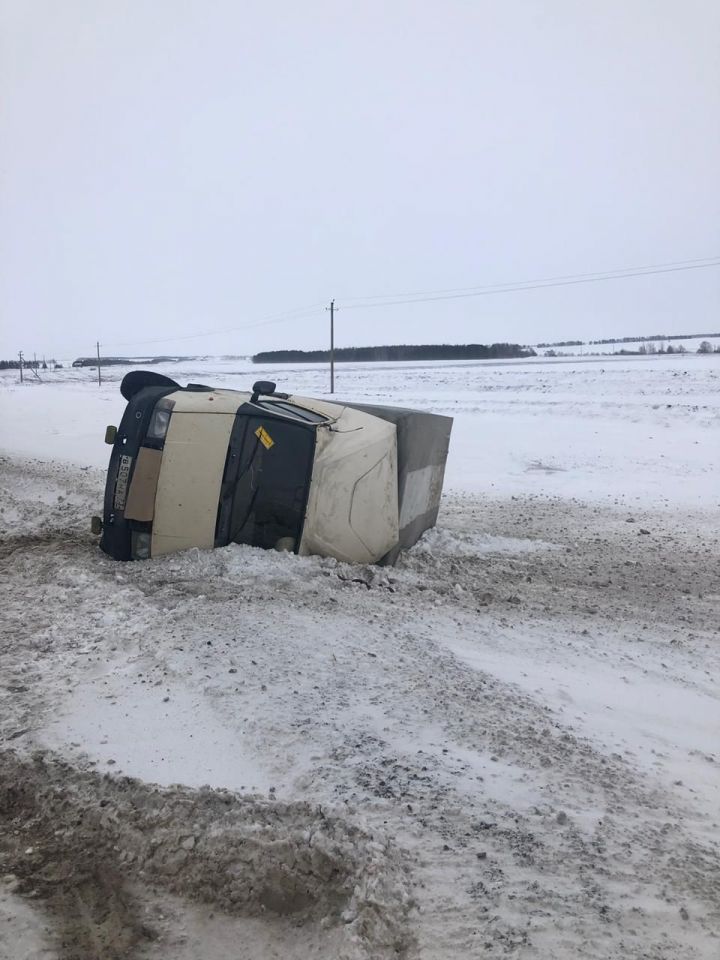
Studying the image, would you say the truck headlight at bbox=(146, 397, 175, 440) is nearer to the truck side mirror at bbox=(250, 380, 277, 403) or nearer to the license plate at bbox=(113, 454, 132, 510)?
the license plate at bbox=(113, 454, 132, 510)

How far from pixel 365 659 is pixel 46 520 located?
18.6 ft

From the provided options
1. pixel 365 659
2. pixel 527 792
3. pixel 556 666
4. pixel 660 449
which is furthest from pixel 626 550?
pixel 660 449

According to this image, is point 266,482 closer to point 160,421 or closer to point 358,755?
point 160,421

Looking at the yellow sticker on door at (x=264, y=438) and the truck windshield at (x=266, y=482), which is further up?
the yellow sticker on door at (x=264, y=438)

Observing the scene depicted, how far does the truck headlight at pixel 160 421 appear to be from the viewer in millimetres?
6602

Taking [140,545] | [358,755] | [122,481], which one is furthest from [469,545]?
[358,755]

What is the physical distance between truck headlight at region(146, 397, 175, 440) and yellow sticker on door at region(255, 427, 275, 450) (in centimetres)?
86

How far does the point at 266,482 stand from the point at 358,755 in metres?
3.18

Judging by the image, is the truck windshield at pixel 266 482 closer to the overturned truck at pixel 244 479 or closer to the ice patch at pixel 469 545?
the overturned truck at pixel 244 479

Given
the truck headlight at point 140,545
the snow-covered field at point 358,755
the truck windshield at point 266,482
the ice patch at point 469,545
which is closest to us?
the snow-covered field at point 358,755

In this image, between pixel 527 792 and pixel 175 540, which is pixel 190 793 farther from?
pixel 175 540

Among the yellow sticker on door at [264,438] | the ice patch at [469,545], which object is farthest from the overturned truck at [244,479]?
the ice patch at [469,545]

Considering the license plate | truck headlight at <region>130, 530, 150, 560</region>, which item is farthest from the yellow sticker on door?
truck headlight at <region>130, 530, 150, 560</region>

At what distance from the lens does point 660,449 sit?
1545 centimetres
